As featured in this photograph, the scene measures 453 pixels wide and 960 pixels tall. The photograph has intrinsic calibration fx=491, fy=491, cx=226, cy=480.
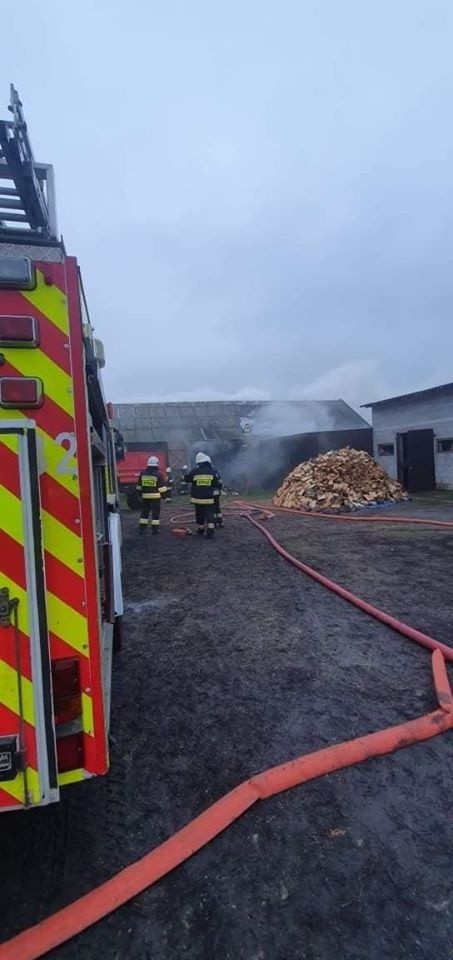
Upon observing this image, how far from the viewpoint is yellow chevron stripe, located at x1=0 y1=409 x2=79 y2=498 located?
1694 millimetres

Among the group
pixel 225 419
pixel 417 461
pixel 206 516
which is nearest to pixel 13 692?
pixel 206 516

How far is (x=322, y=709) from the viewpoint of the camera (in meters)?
3.05

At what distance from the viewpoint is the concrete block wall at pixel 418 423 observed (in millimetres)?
17953

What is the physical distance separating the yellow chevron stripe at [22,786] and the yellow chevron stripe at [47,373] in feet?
4.02

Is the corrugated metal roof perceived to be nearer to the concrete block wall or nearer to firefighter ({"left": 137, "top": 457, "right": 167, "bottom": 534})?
the concrete block wall

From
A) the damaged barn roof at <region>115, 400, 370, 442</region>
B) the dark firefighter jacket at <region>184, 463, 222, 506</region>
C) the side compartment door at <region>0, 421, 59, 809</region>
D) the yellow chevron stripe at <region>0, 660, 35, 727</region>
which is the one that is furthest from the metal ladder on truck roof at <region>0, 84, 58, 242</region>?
the damaged barn roof at <region>115, 400, 370, 442</region>

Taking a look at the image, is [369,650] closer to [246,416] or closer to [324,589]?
[324,589]

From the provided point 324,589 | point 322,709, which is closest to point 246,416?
point 324,589

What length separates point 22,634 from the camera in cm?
163

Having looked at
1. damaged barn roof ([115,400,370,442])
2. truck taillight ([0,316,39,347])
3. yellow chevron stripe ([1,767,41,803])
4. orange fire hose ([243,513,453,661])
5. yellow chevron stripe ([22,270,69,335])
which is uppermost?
damaged barn roof ([115,400,370,442])

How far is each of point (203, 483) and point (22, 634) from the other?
25.0 ft

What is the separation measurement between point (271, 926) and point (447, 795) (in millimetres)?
1061

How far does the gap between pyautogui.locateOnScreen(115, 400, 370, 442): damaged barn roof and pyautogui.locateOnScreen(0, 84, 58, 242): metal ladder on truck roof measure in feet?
79.9

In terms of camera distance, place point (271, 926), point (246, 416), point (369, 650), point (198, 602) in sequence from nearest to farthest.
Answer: point (271, 926) → point (369, 650) → point (198, 602) → point (246, 416)
